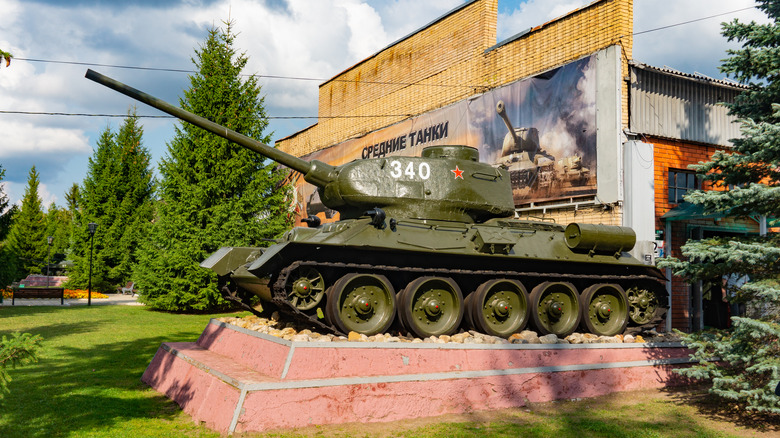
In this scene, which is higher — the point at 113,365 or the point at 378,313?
the point at 378,313

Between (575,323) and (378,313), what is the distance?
356 centimetres

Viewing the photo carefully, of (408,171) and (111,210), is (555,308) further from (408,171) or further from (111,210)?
(111,210)

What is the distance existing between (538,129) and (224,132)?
818 cm

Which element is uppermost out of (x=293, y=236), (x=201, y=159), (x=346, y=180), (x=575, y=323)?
(x=201, y=159)

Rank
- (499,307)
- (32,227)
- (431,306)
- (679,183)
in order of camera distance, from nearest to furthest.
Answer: (431,306) < (499,307) < (679,183) < (32,227)

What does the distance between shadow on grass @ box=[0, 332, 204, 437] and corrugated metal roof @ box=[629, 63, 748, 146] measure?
11.0 m

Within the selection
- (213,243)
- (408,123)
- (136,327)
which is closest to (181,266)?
(213,243)

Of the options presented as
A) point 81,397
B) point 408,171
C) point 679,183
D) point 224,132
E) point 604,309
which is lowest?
point 81,397

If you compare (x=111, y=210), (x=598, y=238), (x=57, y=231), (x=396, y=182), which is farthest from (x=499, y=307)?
(x=57, y=231)

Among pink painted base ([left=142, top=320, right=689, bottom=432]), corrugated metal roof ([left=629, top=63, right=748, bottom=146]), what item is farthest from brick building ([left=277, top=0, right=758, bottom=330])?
pink painted base ([left=142, top=320, right=689, bottom=432])

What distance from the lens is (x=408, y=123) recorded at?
67.5ft

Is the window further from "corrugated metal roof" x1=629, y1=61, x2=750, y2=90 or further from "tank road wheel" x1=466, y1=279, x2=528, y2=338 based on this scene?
"tank road wheel" x1=466, y1=279, x2=528, y2=338

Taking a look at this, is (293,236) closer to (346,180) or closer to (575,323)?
(346,180)

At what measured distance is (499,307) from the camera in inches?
375
